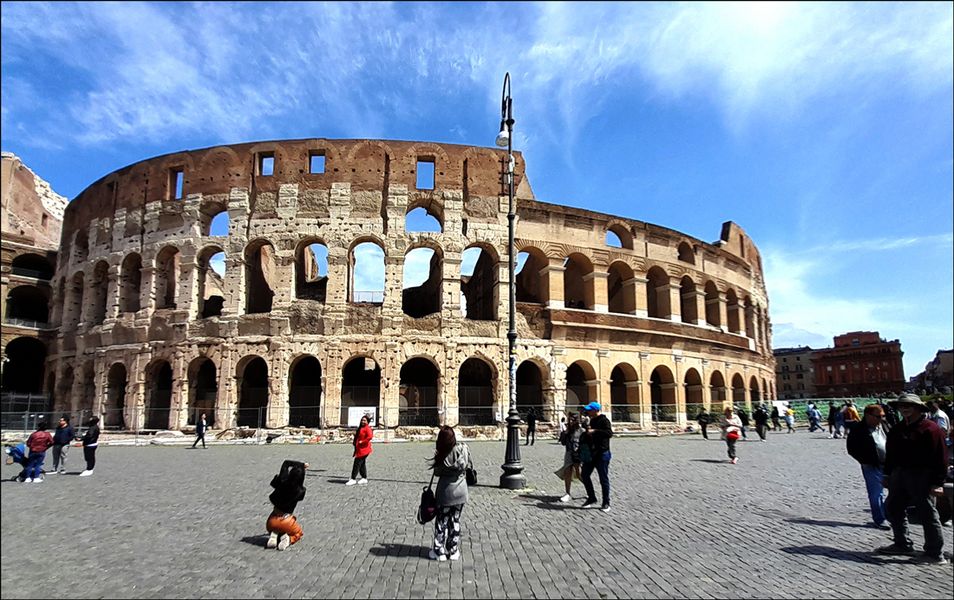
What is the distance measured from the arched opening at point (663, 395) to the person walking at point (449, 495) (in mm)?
21658

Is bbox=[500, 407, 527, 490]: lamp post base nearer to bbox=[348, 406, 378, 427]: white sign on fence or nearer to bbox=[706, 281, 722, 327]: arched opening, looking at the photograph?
bbox=[348, 406, 378, 427]: white sign on fence

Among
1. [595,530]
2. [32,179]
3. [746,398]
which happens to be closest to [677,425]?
[746,398]

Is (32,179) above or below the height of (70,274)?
above

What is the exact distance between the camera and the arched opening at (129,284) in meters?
27.8

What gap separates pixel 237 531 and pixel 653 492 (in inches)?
270

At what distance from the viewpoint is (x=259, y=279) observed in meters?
29.9

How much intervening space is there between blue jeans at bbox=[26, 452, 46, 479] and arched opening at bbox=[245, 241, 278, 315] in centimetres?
1496

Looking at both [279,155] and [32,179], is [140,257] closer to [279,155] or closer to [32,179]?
[279,155]

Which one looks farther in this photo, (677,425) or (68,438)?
(677,425)

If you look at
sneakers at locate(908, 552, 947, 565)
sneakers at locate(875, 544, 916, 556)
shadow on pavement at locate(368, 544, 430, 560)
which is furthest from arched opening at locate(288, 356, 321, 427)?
sneakers at locate(908, 552, 947, 565)

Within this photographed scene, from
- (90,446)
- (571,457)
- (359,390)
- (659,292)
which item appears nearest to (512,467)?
(571,457)

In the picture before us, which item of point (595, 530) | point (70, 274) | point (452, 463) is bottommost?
point (595, 530)

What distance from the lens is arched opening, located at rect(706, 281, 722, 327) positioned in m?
32.8

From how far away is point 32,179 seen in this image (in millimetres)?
40438
